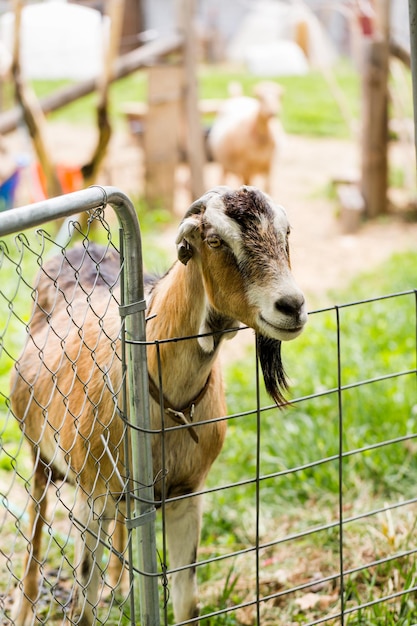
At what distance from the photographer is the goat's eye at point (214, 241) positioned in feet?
8.46

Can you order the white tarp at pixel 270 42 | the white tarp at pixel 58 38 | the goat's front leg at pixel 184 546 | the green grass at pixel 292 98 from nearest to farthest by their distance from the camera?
the goat's front leg at pixel 184 546
the white tarp at pixel 58 38
the green grass at pixel 292 98
the white tarp at pixel 270 42

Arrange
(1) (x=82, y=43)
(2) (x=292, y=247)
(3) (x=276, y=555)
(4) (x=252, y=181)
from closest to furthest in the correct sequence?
1. (2) (x=292, y=247)
2. (3) (x=276, y=555)
3. (1) (x=82, y=43)
4. (4) (x=252, y=181)

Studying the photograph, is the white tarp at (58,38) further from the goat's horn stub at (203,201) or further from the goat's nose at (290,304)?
the goat's nose at (290,304)

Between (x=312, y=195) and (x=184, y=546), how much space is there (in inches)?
328

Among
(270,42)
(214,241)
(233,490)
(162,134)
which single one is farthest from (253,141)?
(270,42)

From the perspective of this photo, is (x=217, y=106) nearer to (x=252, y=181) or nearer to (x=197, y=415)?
(x=252, y=181)

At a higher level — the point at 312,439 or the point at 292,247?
the point at 292,247

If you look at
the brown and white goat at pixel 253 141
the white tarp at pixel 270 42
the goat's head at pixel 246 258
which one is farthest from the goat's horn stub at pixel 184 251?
the white tarp at pixel 270 42

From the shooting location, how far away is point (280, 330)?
2508 mm

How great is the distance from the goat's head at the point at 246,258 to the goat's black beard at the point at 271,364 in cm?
2

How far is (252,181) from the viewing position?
36.4 feet

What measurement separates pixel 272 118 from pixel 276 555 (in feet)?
23.7

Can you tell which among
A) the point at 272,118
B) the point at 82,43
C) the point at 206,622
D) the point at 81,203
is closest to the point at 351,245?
the point at 272,118

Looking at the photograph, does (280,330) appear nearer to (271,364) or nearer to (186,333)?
(271,364)
